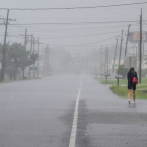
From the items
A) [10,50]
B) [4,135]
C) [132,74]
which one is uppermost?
[10,50]

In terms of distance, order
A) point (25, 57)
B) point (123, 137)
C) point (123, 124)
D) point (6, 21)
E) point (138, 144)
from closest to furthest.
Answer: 1. point (138, 144)
2. point (123, 137)
3. point (123, 124)
4. point (6, 21)
5. point (25, 57)

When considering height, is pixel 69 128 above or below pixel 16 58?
below

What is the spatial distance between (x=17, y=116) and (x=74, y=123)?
2.61 meters

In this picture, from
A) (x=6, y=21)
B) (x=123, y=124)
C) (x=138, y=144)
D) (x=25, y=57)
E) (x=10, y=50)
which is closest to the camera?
(x=138, y=144)

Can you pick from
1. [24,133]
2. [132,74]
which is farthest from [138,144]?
[132,74]

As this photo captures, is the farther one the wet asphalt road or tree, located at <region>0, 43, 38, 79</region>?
tree, located at <region>0, 43, 38, 79</region>

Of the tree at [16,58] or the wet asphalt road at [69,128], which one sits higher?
the tree at [16,58]

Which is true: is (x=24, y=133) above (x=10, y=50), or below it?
below

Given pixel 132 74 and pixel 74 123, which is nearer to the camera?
pixel 74 123

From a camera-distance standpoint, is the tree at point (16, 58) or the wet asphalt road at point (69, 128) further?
the tree at point (16, 58)

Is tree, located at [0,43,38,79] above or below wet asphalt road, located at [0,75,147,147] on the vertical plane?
above

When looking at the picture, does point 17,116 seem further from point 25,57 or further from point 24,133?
point 25,57

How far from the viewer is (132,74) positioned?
1838 centimetres

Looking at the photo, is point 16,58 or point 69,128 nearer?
point 69,128
